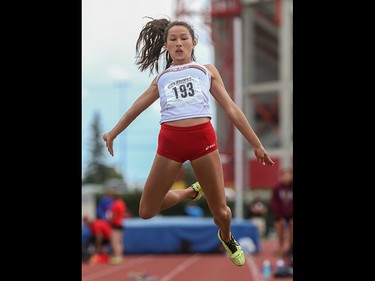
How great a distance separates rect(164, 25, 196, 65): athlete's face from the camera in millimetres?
4805

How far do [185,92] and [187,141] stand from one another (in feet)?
1.21

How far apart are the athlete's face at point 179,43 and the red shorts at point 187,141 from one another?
530mm

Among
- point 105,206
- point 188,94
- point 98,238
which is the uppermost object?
point 188,94

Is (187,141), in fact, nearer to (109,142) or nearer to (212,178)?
(212,178)

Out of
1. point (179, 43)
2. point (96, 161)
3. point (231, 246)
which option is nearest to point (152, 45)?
point (179, 43)

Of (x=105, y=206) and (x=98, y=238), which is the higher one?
(x=105, y=206)

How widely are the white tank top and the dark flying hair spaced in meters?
0.22

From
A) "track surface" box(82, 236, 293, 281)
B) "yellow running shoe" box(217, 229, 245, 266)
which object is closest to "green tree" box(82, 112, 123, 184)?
"track surface" box(82, 236, 293, 281)

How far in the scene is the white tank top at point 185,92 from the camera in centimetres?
483

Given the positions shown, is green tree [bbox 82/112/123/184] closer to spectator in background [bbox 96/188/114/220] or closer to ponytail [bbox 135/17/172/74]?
spectator in background [bbox 96/188/114/220]

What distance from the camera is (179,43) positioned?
4812mm
